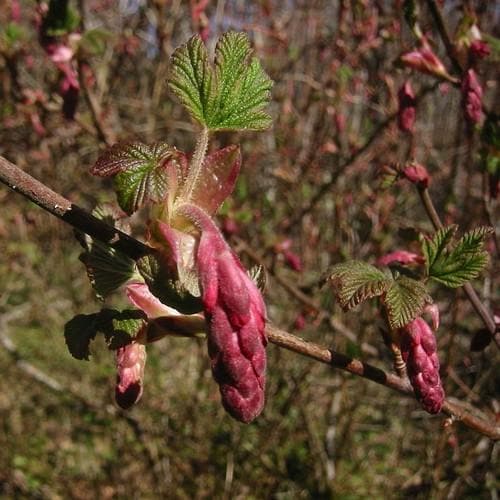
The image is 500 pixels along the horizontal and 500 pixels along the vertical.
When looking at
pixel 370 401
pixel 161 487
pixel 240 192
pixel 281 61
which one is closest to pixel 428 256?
pixel 240 192

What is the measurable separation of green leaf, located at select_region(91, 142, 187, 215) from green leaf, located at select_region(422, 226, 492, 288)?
40 cm

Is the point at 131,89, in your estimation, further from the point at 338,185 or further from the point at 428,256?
the point at 428,256

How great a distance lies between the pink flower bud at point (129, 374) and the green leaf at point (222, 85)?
0.93ft

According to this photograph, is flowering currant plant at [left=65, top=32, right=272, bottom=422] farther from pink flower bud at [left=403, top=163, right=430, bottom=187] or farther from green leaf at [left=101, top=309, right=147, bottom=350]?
pink flower bud at [left=403, top=163, right=430, bottom=187]

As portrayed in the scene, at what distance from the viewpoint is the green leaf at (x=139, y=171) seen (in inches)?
24.1

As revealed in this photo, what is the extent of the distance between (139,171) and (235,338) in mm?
204

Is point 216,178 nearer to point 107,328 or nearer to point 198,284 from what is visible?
point 198,284

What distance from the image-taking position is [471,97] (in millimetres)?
1125

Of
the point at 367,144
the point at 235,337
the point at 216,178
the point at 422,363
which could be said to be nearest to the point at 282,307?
the point at 367,144

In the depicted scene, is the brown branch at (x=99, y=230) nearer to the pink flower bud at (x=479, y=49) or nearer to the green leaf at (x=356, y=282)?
the green leaf at (x=356, y=282)

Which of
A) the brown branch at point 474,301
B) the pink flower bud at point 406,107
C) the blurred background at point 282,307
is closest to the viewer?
the brown branch at point 474,301

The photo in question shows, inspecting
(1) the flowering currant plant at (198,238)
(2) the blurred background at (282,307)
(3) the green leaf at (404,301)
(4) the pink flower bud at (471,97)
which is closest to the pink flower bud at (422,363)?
(3) the green leaf at (404,301)

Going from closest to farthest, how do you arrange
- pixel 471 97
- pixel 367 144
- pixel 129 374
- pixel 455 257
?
1. pixel 129 374
2. pixel 455 257
3. pixel 471 97
4. pixel 367 144

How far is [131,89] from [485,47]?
407 cm
